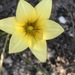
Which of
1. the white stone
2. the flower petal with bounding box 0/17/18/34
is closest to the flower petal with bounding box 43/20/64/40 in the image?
the flower petal with bounding box 0/17/18/34

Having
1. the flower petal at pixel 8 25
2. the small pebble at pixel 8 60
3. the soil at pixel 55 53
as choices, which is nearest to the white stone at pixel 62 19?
the soil at pixel 55 53

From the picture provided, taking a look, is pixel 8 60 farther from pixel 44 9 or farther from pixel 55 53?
pixel 44 9

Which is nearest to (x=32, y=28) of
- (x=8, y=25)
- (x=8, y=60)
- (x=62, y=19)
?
(x=8, y=25)

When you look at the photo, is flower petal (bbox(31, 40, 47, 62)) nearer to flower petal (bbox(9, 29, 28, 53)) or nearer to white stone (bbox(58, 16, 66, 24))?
flower petal (bbox(9, 29, 28, 53))

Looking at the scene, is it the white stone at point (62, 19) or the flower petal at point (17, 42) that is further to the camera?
the white stone at point (62, 19)

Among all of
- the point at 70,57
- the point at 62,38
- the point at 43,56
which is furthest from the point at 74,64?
the point at 43,56

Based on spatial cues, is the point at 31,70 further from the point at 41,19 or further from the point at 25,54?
the point at 41,19

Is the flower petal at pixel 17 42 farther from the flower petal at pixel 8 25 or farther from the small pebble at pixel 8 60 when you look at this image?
the small pebble at pixel 8 60
